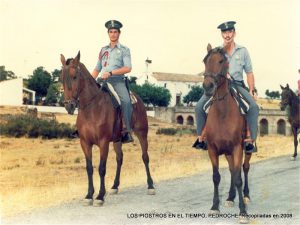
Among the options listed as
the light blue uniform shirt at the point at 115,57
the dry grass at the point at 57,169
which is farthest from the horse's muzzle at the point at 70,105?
the dry grass at the point at 57,169

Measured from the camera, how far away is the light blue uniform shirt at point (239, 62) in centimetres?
897

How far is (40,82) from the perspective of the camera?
55031 mm

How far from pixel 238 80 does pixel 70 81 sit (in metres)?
3.26

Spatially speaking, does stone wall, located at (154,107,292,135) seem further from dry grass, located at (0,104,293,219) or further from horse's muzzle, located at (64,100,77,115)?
horse's muzzle, located at (64,100,77,115)

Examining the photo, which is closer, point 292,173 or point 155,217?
point 155,217

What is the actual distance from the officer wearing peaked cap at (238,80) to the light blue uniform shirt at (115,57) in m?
2.20

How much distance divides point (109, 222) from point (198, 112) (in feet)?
8.74

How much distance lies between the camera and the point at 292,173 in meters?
13.9

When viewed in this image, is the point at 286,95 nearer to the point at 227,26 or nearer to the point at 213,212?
the point at 227,26

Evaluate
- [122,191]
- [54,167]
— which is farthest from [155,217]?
[54,167]

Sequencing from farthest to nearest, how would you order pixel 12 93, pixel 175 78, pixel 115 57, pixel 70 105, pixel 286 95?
pixel 175 78 → pixel 12 93 → pixel 286 95 → pixel 115 57 → pixel 70 105

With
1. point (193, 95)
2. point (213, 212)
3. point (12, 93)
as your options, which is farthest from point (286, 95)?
point (193, 95)

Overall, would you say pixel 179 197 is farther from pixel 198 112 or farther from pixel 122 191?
pixel 198 112

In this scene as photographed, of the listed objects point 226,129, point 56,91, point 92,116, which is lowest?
point 226,129
